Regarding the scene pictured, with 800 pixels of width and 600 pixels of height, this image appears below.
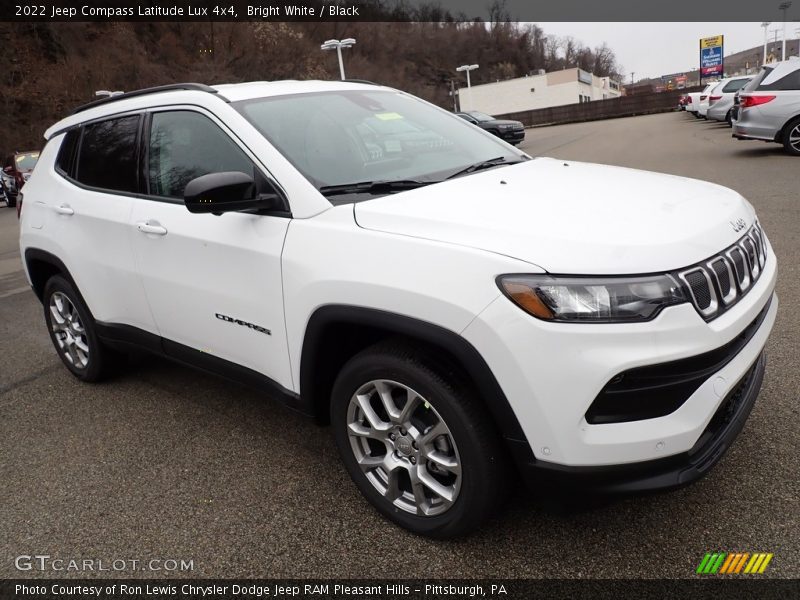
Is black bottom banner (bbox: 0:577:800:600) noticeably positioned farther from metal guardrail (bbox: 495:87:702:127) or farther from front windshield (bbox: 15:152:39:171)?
metal guardrail (bbox: 495:87:702:127)

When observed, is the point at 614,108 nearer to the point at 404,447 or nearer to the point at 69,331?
the point at 69,331

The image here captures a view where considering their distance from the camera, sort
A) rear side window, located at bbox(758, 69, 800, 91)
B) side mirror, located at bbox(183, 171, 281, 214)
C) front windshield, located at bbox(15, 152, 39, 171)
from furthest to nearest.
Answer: front windshield, located at bbox(15, 152, 39, 171)
rear side window, located at bbox(758, 69, 800, 91)
side mirror, located at bbox(183, 171, 281, 214)

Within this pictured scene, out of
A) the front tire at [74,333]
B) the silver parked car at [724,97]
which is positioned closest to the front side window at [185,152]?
the front tire at [74,333]

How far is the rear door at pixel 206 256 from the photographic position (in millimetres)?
2734

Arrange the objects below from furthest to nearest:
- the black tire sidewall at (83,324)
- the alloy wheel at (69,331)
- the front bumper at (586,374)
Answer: the alloy wheel at (69,331) < the black tire sidewall at (83,324) < the front bumper at (586,374)

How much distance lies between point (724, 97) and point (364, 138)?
73.8 ft

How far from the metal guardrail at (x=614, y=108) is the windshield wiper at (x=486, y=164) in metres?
42.1

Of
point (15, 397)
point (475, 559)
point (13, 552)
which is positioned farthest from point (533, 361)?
point (15, 397)

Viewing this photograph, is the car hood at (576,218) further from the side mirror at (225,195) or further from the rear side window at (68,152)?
the rear side window at (68,152)

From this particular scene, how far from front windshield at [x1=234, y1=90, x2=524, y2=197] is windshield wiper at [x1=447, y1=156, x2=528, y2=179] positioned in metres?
0.02

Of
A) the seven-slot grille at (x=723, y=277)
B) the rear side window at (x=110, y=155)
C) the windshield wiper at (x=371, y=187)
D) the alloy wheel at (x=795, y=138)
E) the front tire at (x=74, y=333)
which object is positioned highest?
the rear side window at (x=110, y=155)

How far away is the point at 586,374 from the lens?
6.33ft

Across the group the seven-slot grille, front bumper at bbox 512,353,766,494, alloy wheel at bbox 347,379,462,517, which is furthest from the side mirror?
the seven-slot grille

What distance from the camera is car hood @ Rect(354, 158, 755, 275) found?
203cm
